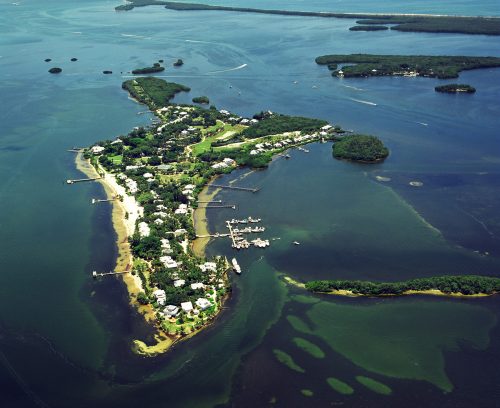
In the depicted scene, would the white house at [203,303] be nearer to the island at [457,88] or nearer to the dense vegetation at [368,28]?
the island at [457,88]

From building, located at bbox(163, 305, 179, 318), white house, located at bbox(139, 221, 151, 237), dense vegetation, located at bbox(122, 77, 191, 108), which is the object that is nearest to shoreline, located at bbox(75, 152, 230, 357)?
building, located at bbox(163, 305, 179, 318)

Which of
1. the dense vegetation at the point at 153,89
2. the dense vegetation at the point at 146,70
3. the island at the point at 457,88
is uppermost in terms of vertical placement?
the island at the point at 457,88

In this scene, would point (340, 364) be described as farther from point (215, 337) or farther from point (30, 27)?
point (30, 27)

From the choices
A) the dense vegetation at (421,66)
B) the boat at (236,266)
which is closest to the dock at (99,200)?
the boat at (236,266)

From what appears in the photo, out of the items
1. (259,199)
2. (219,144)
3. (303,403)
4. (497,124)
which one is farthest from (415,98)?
(303,403)

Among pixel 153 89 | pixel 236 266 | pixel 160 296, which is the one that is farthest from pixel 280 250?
pixel 153 89

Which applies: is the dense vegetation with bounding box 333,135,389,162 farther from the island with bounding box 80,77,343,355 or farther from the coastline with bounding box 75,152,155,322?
the coastline with bounding box 75,152,155,322
